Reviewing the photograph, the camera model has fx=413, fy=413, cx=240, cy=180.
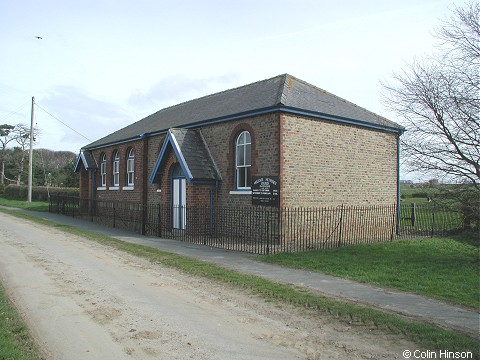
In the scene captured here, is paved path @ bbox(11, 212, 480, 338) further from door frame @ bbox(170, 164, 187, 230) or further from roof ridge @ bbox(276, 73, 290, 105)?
roof ridge @ bbox(276, 73, 290, 105)

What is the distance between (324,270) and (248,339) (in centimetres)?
505

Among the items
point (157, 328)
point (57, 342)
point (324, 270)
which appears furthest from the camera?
point (324, 270)

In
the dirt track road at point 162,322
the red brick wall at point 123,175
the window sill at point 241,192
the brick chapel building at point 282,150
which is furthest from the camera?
the red brick wall at point 123,175

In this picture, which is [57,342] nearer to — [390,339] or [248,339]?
[248,339]

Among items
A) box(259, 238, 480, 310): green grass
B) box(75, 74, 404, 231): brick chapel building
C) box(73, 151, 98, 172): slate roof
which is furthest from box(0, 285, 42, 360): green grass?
box(73, 151, 98, 172): slate roof

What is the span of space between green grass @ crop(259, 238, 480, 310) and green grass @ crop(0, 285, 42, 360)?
643cm

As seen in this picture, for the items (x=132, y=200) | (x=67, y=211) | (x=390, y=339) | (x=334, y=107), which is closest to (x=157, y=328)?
(x=390, y=339)

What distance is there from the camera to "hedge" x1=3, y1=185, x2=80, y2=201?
42.1 m

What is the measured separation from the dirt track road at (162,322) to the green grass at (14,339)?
0.14 metres

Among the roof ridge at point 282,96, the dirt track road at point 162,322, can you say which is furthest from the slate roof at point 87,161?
the dirt track road at point 162,322

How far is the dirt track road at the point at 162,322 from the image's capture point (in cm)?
491

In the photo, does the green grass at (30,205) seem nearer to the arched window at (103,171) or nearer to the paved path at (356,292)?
the arched window at (103,171)

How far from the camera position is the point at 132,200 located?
23.8 m

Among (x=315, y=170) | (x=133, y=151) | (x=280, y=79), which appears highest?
(x=280, y=79)
